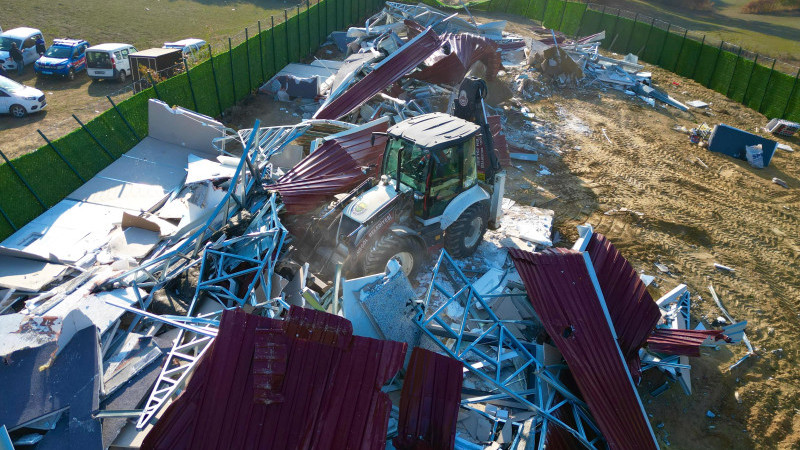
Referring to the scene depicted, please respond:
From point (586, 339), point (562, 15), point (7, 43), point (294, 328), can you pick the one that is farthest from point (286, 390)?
point (562, 15)

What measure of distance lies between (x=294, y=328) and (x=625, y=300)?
422cm

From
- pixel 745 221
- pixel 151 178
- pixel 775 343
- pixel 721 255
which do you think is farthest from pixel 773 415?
pixel 151 178

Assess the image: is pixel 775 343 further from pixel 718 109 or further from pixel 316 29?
pixel 316 29

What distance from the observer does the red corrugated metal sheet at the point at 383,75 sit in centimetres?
1141

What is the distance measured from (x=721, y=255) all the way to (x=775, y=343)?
85.9 inches

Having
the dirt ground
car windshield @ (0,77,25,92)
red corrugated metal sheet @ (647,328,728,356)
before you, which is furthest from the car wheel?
red corrugated metal sheet @ (647,328,728,356)

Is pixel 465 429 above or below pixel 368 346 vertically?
below

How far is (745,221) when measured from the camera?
32.7ft

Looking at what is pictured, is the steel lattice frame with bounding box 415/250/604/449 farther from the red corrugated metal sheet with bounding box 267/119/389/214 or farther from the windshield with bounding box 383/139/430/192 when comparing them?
the red corrugated metal sheet with bounding box 267/119/389/214

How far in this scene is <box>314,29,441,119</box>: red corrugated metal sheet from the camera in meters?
11.4

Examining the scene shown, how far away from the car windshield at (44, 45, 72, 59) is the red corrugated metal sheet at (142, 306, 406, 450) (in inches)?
632

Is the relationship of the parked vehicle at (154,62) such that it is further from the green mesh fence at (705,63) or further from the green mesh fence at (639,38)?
the green mesh fence at (705,63)

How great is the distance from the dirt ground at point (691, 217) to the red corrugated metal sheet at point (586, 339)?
0.98 metres

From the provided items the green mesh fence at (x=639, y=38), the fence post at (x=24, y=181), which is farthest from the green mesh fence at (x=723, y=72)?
the fence post at (x=24, y=181)
